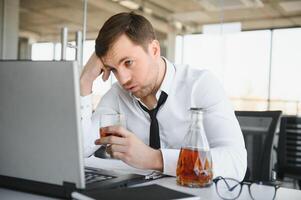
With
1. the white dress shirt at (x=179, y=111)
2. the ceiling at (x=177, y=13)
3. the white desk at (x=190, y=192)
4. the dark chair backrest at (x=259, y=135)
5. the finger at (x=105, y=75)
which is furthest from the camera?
the ceiling at (x=177, y=13)

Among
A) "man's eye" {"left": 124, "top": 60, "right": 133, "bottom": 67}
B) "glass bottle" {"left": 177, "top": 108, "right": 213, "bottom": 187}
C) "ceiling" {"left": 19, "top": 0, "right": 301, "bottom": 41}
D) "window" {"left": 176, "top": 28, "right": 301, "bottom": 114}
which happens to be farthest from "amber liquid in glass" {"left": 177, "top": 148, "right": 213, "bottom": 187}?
"window" {"left": 176, "top": 28, "right": 301, "bottom": 114}

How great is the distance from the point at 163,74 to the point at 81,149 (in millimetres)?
860

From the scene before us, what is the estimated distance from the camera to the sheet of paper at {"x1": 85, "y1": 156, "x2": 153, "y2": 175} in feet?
4.03

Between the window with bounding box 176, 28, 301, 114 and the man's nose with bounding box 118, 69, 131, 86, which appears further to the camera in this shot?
the window with bounding box 176, 28, 301, 114

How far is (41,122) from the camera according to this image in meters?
0.84

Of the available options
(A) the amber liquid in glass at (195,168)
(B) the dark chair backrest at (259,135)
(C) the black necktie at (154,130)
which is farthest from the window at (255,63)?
(A) the amber liquid in glass at (195,168)

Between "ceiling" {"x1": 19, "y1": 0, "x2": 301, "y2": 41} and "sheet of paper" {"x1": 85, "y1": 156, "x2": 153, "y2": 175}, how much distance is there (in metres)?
3.33

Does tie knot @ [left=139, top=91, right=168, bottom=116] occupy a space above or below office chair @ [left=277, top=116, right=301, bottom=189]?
above

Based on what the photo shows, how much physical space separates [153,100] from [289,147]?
177cm

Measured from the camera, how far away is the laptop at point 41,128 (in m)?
0.80

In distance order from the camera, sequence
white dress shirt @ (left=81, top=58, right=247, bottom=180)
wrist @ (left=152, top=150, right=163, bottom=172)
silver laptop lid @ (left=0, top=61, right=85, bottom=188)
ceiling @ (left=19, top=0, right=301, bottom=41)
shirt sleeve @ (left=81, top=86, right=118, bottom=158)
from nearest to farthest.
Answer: silver laptop lid @ (left=0, top=61, right=85, bottom=188), wrist @ (left=152, top=150, right=163, bottom=172), white dress shirt @ (left=81, top=58, right=247, bottom=180), shirt sleeve @ (left=81, top=86, right=118, bottom=158), ceiling @ (left=19, top=0, right=301, bottom=41)

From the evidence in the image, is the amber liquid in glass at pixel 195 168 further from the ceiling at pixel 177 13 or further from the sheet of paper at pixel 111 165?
the ceiling at pixel 177 13

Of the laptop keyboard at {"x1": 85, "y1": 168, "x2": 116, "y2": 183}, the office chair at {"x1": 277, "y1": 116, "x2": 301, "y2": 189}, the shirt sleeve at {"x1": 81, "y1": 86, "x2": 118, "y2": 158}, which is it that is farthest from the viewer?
the office chair at {"x1": 277, "y1": 116, "x2": 301, "y2": 189}

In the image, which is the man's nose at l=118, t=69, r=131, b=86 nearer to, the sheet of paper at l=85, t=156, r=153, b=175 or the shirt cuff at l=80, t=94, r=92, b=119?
the shirt cuff at l=80, t=94, r=92, b=119
